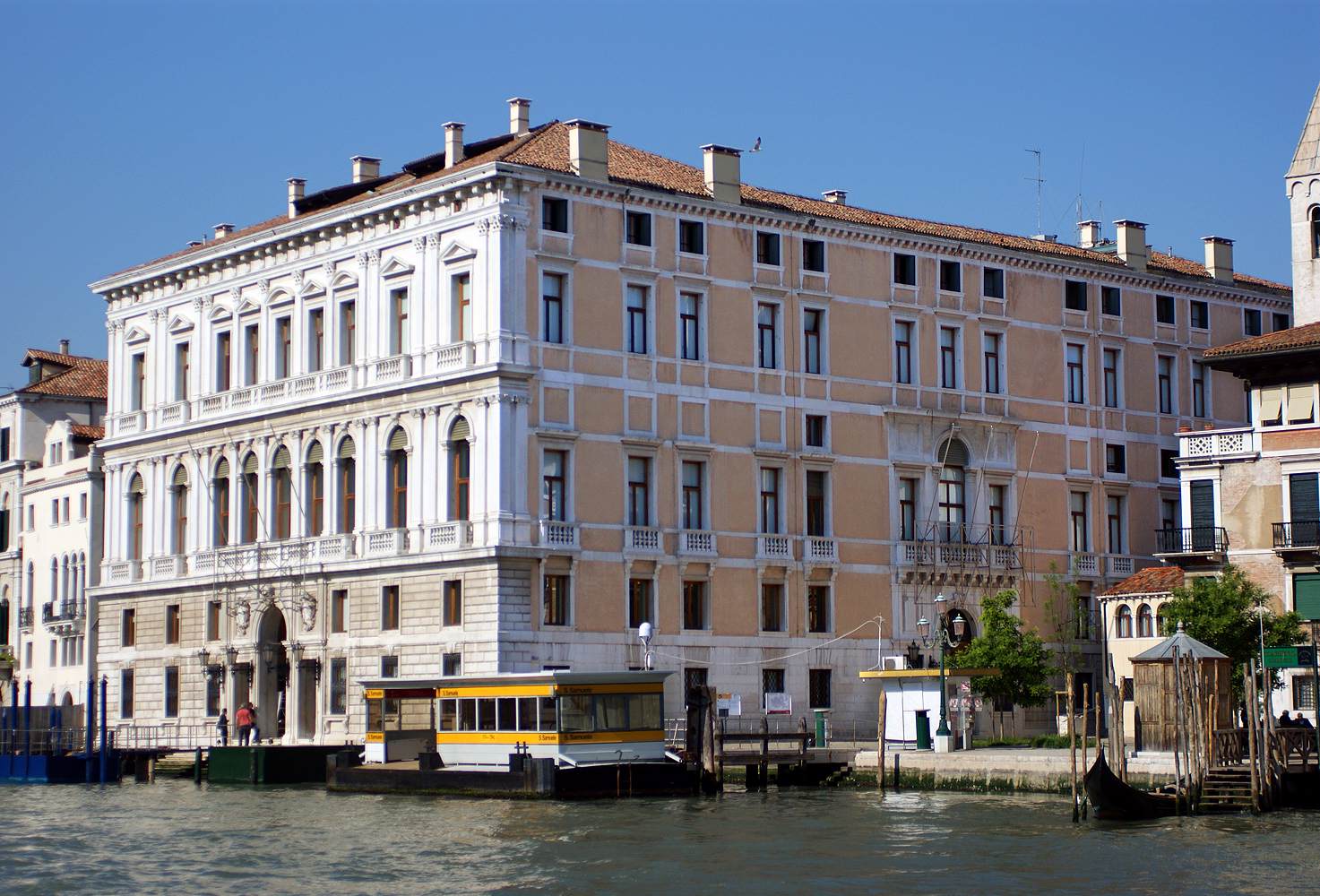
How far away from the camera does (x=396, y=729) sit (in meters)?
41.4

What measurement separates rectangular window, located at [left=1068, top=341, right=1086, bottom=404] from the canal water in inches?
717

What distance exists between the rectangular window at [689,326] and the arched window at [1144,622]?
10.6 m

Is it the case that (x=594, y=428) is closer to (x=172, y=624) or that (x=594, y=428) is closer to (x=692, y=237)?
(x=692, y=237)

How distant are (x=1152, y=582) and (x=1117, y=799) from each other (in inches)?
657

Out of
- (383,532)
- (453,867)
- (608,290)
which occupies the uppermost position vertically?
(608,290)

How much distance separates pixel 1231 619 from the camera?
41.4 metres

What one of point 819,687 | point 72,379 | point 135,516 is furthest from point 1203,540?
point 72,379

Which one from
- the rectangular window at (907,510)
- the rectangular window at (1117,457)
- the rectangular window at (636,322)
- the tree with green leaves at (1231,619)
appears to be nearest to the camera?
the tree with green leaves at (1231,619)

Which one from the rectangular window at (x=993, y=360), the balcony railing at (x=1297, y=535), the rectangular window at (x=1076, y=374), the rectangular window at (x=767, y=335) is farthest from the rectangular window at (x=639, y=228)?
the balcony railing at (x=1297, y=535)

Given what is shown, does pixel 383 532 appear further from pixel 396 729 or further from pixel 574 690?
pixel 574 690

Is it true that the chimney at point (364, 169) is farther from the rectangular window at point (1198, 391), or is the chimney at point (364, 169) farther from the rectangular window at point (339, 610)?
the rectangular window at point (1198, 391)

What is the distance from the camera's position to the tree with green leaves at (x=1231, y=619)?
40.9 metres

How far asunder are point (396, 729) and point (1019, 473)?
17.5 meters

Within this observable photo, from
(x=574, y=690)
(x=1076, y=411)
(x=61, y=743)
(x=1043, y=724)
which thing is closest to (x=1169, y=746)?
(x=574, y=690)
